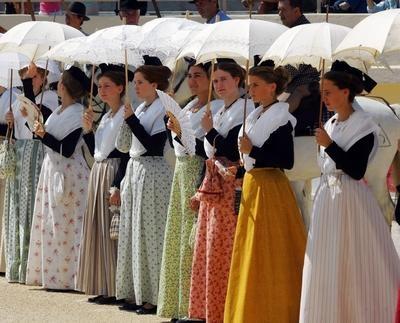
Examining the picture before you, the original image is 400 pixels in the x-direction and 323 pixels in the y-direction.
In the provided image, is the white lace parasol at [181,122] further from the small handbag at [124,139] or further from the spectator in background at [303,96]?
the small handbag at [124,139]

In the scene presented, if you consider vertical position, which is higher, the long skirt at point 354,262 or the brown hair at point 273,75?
the brown hair at point 273,75

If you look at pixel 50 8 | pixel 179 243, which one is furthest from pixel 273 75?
pixel 50 8

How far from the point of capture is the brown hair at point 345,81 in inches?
331

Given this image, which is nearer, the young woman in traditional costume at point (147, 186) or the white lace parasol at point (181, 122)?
the white lace parasol at point (181, 122)

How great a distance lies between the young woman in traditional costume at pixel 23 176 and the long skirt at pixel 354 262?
410 centimetres

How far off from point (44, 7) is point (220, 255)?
8390 millimetres

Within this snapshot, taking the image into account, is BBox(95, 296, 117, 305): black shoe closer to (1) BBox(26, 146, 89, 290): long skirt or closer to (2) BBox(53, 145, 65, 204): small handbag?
(1) BBox(26, 146, 89, 290): long skirt

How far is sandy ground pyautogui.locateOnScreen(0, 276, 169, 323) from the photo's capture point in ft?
33.2

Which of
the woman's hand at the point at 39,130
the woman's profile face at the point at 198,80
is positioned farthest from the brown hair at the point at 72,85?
the woman's profile face at the point at 198,80

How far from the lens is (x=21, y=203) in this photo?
1211 cm

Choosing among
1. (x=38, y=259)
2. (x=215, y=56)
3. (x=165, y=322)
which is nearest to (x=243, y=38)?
(x=215, y=56)

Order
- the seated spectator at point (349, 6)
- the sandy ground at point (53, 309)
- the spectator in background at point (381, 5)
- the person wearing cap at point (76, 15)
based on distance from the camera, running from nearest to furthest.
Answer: the sandy ground at point (53, 309) → the person wearing cap at point (76, 15) → the spectator in background at point (381, 5) → the seated spectator at point (349, 6)

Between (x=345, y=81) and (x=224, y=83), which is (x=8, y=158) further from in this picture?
(x=345, y=81)

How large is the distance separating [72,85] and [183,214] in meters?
1.99
